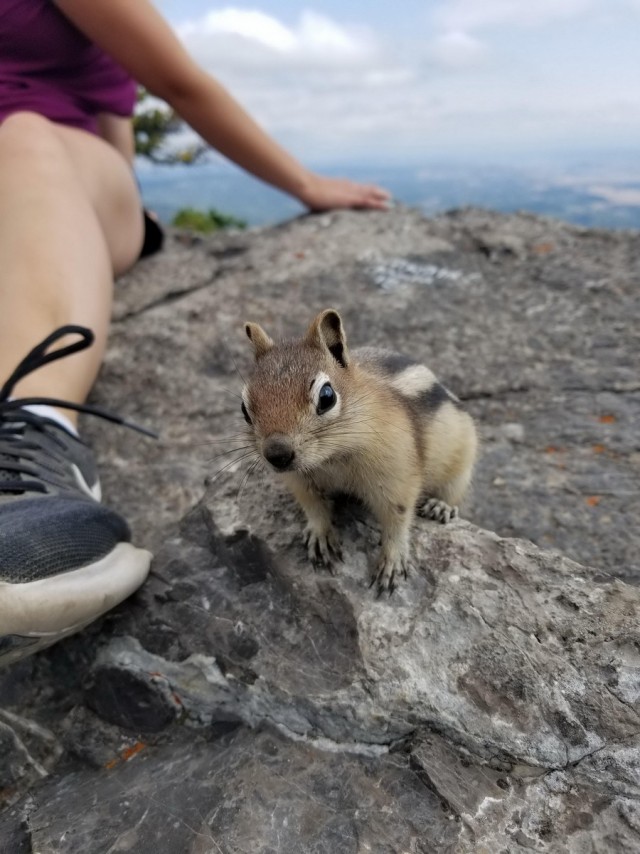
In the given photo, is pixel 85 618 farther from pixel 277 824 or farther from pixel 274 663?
pixel 277 824

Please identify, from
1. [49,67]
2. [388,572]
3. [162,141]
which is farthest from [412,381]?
[162,141]

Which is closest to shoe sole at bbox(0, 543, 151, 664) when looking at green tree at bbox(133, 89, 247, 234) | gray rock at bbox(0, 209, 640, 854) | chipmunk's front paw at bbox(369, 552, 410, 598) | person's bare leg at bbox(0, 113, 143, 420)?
gray rock at bbox(0, 209, 640, 854)

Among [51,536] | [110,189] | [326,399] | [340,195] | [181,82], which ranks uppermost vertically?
[181,82]

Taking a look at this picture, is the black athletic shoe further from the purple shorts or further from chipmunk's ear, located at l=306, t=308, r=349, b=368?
the purple shorts

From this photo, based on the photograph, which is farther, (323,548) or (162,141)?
(162,141)

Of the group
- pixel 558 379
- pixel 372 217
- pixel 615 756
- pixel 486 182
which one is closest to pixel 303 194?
pixel 372 217

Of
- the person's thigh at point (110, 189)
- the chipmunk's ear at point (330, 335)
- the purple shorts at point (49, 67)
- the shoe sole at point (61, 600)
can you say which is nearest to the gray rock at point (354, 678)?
the shoe sole at point (61, 600)

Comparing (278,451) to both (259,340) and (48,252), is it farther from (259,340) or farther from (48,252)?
(48,252)
